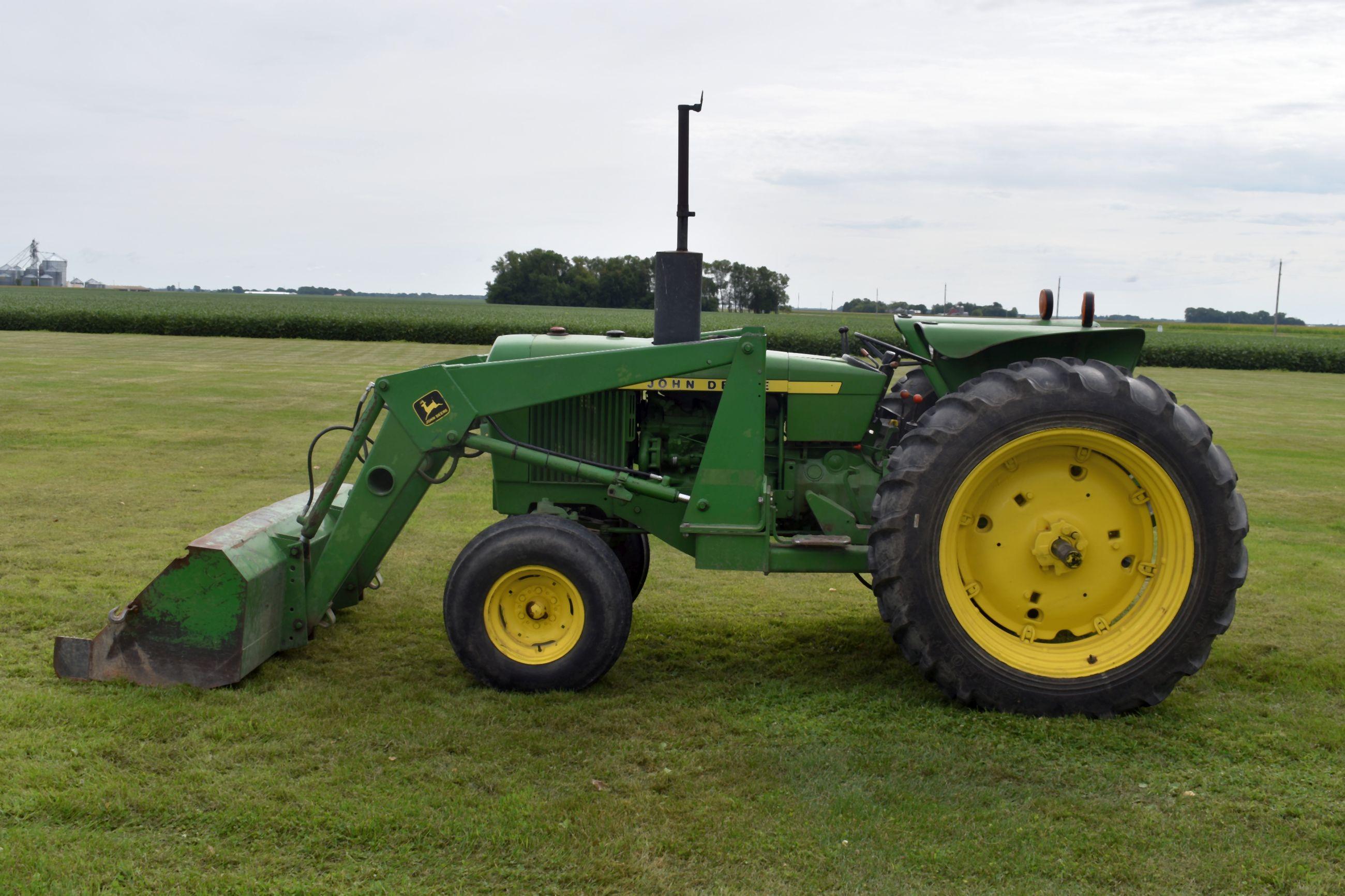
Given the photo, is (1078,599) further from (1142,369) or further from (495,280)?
(495,280)

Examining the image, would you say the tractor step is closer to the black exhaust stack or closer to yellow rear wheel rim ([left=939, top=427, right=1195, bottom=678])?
yellow rear wheel rim ([left=939, top=427, right=1195, bottom=678])

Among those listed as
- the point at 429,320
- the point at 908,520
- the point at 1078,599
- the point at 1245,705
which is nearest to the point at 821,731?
the point at 908,520

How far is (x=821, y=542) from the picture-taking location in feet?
15.5

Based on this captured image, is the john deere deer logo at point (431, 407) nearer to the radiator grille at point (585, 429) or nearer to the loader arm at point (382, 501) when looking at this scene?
the loader arm at point (382, 501)

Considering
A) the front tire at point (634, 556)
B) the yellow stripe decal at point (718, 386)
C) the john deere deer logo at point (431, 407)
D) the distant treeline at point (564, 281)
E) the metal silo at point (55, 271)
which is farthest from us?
the metal silo at point (55, 271)

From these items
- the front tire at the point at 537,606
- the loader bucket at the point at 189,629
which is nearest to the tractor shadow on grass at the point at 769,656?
the front tire at the point at 537,606

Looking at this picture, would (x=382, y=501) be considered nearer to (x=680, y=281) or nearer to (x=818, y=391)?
(x=680, y=281)

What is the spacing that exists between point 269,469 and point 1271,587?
860 cm

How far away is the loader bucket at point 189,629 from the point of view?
4469 millimetres

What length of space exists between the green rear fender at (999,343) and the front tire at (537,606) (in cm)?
179

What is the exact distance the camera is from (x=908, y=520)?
4.35m

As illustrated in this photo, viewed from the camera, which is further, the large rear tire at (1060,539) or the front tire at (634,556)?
the front tire at (634,556)

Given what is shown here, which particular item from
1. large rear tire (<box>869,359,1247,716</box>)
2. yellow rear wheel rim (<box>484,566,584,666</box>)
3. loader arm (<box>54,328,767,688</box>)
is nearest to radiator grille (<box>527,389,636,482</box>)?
loader arm (<box>54,328,767,688</box>)

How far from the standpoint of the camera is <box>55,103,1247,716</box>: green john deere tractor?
4.39 m
